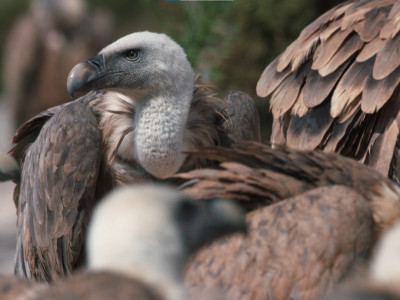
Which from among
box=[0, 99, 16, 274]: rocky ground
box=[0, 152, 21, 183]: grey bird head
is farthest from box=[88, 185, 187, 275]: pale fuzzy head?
box=[0, 99, 16, 274]: rocky ground

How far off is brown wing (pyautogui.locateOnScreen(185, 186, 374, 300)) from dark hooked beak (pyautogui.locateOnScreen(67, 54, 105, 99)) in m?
1.35

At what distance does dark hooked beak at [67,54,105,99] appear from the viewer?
12.5 ft

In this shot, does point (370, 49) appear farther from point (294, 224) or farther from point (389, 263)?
point (389, 263)

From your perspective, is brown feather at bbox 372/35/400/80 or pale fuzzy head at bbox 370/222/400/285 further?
brown feather at bbox 372/35/400/80

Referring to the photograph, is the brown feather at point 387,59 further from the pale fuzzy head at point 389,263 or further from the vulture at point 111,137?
the pale fuzzy head at point 389,263

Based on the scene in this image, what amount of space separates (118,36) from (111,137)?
807 cm

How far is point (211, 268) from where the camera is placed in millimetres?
2764

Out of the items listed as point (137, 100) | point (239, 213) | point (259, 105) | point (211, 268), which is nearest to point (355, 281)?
point (239, 213)

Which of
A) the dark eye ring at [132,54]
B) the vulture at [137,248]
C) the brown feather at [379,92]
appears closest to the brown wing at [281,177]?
the vulture at [137,248]

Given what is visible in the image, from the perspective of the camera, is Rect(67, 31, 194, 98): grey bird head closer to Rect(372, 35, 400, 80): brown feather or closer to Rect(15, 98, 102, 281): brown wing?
Rect(15, 98, 102, 281): brown wing

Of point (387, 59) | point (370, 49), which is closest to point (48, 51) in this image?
point (370, 49)

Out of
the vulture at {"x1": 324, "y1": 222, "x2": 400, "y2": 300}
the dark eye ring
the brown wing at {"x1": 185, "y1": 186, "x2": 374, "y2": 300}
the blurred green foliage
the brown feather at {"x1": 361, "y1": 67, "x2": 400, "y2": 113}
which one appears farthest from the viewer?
the blurred green foliage

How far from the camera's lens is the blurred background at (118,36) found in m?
6.29

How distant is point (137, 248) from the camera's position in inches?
86.7
